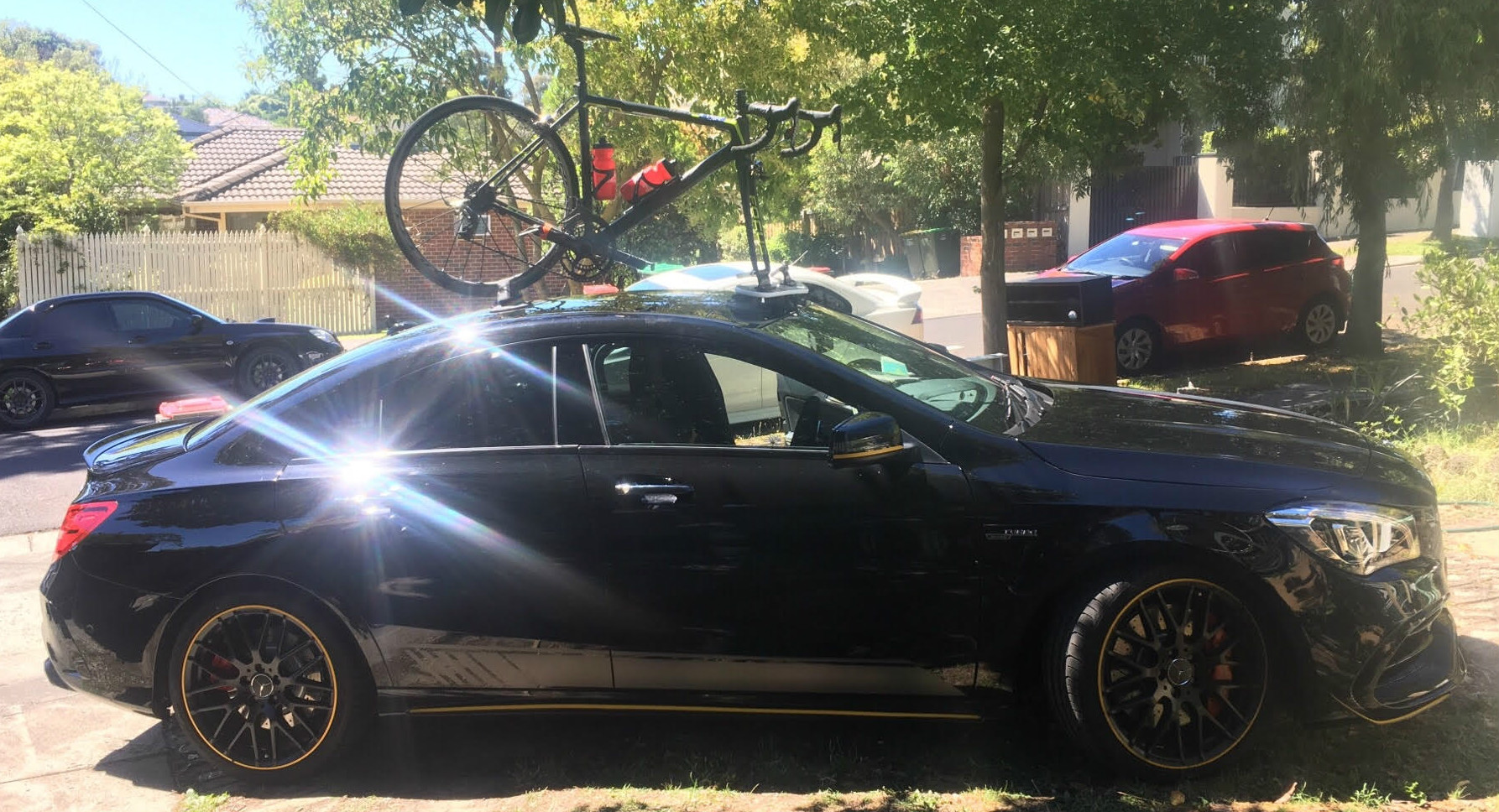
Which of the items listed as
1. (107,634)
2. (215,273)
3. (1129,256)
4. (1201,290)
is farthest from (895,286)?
(215,273)

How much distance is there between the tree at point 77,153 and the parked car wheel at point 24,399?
871 centimetres

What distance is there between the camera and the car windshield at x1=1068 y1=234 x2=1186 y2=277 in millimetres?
13383

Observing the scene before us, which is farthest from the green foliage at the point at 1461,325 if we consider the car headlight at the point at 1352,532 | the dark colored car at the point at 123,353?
the dark colored car at the point at 123,353

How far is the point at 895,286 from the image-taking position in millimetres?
12047

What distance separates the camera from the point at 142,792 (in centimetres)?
423

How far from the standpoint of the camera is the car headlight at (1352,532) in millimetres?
3766

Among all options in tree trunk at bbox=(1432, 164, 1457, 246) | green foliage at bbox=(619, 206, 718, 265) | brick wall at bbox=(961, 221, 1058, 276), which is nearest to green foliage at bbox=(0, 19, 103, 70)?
green foliage at bbox=(619, 206, 718, 265)

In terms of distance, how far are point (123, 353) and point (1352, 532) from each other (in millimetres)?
13982

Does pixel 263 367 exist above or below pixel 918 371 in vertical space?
below

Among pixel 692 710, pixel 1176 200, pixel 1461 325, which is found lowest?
pixel 692 710

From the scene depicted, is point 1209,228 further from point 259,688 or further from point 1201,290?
point 259,688

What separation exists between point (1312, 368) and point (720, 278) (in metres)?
6.57

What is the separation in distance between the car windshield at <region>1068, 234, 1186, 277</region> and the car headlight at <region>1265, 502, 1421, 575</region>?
9751 millimetres

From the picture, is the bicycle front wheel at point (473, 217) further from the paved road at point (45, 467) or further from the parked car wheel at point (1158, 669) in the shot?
the paved road at point (45, 467)
